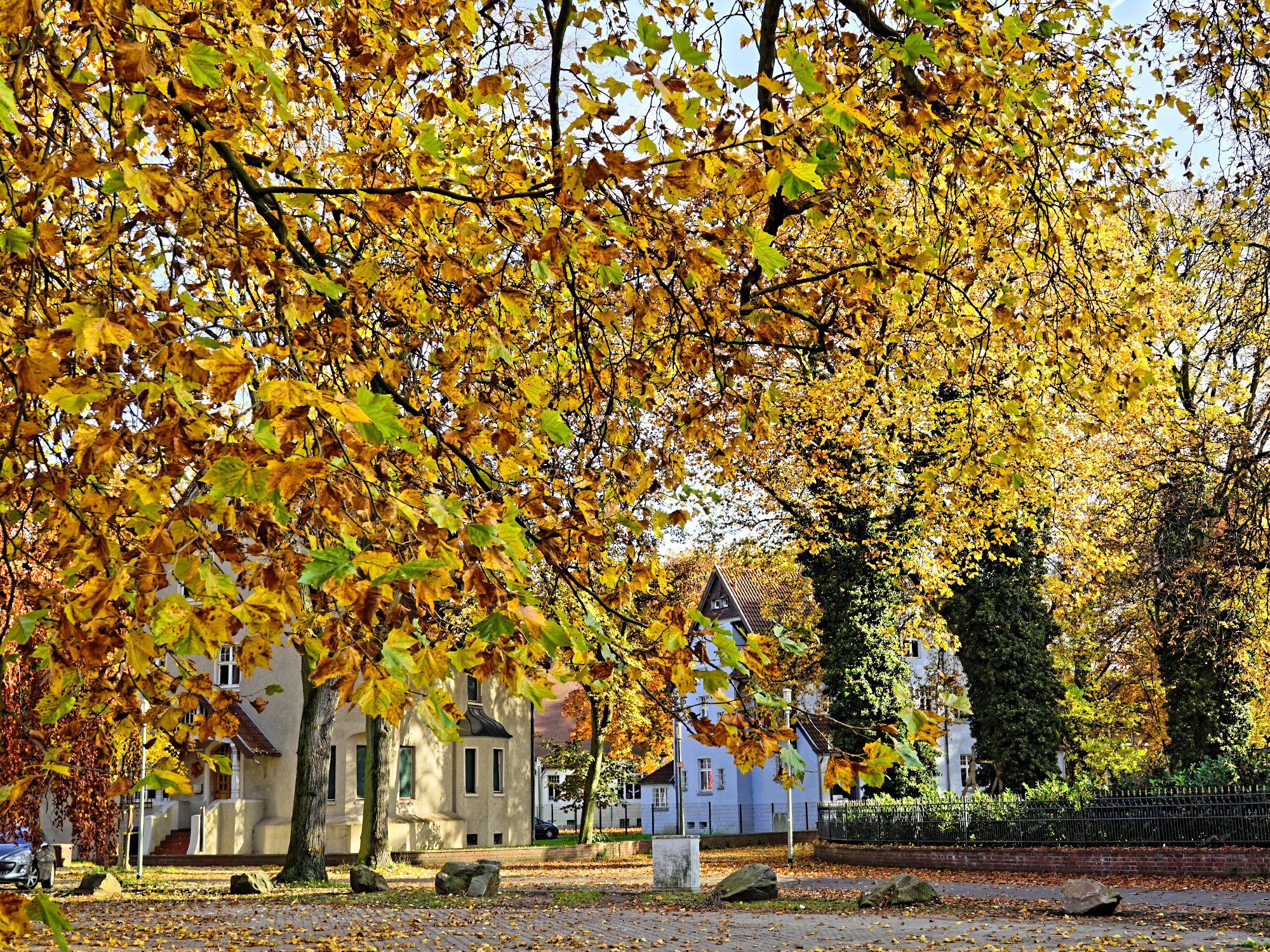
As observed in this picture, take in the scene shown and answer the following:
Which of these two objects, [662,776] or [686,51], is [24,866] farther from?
[662,776]

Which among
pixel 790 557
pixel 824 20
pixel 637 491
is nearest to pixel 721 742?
pixel 637 491

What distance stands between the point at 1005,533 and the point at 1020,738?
435 cm

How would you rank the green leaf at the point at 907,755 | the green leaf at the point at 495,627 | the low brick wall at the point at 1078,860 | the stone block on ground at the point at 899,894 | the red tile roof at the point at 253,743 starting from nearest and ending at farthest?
the green leaf at the point at 495,627
the green leaf at the point at 907,755
the stone block on ground at the point at 899,894
the low brick wall at the point at 1078,860
the red tile roof at the point at 253,743

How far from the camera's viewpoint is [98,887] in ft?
58.6

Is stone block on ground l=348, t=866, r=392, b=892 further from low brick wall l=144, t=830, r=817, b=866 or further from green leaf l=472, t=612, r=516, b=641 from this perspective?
green leaf l=472, t=612, r=516, b=641

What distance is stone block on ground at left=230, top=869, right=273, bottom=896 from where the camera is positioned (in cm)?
1745

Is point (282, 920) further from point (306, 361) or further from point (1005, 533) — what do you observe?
point (1005, 533)

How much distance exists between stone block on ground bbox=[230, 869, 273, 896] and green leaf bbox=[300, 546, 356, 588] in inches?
Result: 674

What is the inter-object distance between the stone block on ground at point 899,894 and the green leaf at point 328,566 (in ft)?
43.4

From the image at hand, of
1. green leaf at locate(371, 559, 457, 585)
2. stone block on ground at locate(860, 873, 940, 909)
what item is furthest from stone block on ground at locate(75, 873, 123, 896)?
green leaf at locate(371, 559, 457, 585)

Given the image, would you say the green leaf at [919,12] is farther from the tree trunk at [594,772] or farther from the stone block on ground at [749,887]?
the tree trunk at [594,772]

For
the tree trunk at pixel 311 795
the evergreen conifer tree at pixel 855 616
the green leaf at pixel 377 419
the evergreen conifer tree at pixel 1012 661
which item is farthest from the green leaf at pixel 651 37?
the evergreen conifer tree at pixel 1012 661

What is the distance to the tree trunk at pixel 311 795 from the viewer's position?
19.5 m

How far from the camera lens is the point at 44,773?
127 inches
